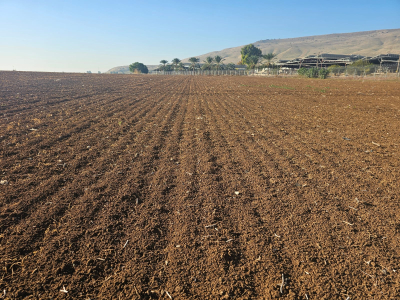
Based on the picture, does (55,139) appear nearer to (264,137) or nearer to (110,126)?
(110,126)

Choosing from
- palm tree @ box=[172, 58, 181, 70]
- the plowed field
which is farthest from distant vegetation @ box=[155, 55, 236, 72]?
the plowed field

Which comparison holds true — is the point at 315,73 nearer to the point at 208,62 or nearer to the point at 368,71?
the point at 368,71

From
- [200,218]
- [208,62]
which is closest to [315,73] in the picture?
[200,218]

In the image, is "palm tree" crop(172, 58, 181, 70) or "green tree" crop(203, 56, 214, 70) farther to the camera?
"palm tree" crop(172, 58, 181, 70)

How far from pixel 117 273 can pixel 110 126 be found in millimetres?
8169

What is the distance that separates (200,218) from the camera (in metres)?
3.88

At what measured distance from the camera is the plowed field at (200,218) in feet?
8.99

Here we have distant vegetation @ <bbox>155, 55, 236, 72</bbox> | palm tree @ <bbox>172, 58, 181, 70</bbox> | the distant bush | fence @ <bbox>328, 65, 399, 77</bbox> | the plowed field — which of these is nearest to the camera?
the plowed field

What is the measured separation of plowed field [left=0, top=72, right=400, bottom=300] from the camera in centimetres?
274

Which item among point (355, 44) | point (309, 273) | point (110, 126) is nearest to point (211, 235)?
point (309, 273)

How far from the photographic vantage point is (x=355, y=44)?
18525 centimetres

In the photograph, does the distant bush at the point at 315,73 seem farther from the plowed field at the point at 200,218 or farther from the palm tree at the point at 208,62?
the palm tree at the point at 208,62

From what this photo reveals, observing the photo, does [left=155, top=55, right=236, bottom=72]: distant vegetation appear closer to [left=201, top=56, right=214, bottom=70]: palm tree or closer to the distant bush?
[left=201, top=56, right=214, bottom=70]: palm tree

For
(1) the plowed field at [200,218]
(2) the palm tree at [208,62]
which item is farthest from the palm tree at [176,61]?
(1) the plowed field at [200,218]
